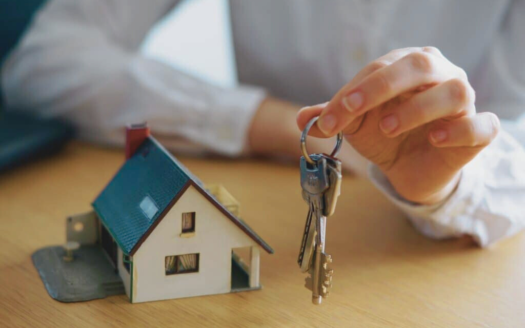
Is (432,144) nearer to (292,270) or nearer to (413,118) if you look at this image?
(413,118)

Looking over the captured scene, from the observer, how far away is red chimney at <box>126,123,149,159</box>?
679mm

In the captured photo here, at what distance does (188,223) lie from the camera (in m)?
0.59

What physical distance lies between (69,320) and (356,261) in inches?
12.7

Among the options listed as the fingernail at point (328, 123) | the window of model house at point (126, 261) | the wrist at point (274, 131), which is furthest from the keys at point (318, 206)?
the wrist at point (274, 131)

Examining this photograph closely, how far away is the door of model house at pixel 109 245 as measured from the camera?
64 cm

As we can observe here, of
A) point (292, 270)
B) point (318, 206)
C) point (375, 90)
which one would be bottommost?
point (292, 270)

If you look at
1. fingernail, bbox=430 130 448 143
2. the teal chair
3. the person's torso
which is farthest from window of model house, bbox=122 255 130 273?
the person's torso

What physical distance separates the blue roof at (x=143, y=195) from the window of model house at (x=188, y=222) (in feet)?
0.08

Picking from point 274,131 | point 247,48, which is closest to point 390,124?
point 274,131

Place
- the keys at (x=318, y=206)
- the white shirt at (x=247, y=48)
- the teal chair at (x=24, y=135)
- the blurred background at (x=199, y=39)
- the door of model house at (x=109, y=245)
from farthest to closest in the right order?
the blurred background at (x=199, y=39), the white shirt at (x=247, y=48), the teal chair at (x=24, y=135), the door of model house at (x=109, y=245), the keys at (x=318, y=206)

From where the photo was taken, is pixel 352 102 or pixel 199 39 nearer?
pixel 352 102

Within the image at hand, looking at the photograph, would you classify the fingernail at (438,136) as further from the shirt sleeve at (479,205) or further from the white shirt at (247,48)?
the white shirt at (247,48)

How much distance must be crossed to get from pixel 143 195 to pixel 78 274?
11 cm

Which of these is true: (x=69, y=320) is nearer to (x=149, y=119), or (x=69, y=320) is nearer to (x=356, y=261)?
(x=356, y=261)
